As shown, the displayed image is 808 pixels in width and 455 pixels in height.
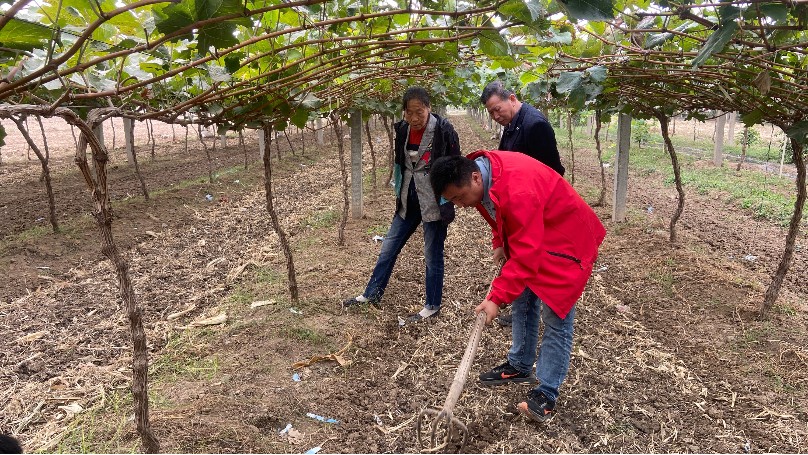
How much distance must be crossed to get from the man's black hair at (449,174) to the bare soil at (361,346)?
4.75 ft

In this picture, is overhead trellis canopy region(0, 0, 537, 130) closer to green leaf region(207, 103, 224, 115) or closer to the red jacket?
green leaf region(207, 103, 224, 115)

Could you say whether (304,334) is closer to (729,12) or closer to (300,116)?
(300,116)

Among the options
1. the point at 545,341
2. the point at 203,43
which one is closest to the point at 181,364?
the point at 545,341

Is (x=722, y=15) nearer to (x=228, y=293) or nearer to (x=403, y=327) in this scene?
(x=403, y=327)

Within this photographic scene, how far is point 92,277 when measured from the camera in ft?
18.7

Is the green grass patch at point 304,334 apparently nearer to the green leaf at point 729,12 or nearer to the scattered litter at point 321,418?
the scattered litter at point 321,418

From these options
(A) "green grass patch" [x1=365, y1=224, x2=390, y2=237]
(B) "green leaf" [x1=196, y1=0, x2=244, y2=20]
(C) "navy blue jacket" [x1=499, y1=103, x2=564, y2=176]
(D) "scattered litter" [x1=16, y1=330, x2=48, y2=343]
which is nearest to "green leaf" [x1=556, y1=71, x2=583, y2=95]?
(C) "navy blue jacket" [x1=499, y1=103, x2=564, y2=176]

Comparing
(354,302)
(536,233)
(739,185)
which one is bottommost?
(739,185)

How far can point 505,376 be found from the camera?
3279 mm

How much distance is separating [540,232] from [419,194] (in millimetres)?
1682

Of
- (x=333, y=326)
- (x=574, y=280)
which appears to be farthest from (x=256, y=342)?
(x=574, y=280)

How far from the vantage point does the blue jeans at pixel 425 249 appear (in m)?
4.10

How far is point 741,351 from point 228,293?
450 cm

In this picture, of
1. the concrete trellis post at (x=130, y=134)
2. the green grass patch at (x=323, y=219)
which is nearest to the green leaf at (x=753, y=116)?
the green grass patch at (x=323, y=219)
